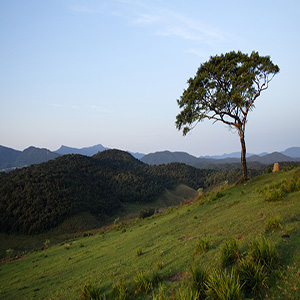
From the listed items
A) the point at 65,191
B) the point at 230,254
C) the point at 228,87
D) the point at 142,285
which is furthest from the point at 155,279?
the point at 65,191

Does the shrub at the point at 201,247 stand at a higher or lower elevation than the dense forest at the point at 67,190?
higher

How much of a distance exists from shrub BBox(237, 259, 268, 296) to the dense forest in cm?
5165

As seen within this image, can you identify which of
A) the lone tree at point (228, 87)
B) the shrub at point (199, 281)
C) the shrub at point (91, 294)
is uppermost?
the lone tree at point (228, 87)

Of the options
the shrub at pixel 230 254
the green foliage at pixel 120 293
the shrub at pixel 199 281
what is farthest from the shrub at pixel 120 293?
the shrub at pixel 230 254

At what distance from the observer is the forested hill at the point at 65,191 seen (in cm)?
4762

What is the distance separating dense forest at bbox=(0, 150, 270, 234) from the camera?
156 ft

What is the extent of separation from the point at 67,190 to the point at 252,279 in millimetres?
62816

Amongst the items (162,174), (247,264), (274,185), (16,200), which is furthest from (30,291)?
(162,174)

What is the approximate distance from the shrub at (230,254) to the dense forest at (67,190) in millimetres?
50762

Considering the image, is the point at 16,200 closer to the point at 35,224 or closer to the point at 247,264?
the point at 35,224

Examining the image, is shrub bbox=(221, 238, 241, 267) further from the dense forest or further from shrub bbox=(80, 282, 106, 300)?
the dense forest

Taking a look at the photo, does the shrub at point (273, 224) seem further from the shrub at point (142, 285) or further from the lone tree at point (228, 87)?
the lone tree at point (228, 87)

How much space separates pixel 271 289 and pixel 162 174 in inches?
4101

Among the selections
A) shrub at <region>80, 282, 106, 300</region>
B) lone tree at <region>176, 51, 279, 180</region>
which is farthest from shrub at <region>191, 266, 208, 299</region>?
lone tree at <region>176, 51, 279, 180</region>
